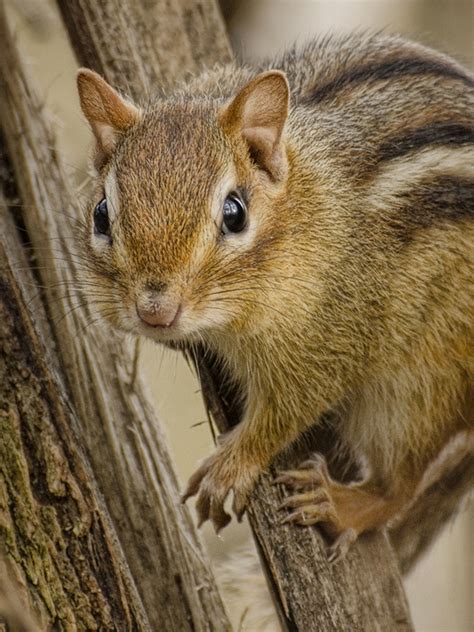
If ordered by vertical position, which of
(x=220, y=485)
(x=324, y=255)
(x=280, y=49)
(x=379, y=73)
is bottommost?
(x=220, y=485)

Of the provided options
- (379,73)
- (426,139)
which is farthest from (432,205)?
(379,73)

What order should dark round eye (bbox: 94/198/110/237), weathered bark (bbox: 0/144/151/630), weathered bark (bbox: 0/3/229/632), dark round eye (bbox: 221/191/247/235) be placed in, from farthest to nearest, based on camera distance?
1. weathered bark (bbox: 0/3/229/632)
2. dark round eye (bbox: 94/198/110/237)
3. dark round eye (bbox: 221/191/247/235)
4. weathered bark (bbox: 0/144/151/630)

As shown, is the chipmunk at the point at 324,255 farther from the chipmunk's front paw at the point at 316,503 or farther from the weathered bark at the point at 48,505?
the weathered bark at the point at 48,505

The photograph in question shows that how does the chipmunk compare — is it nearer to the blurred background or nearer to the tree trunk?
the tree trunk

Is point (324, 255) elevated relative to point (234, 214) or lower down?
lower down

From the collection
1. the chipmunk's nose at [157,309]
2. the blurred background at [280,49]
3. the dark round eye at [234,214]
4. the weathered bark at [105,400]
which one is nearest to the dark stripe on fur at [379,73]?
the dark round eye at [234,214]

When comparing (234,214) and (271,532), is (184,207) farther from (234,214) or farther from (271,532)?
(271,532)

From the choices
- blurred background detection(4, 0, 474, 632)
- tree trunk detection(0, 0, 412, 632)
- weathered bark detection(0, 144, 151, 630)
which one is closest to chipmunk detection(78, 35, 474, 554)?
tree trunk detection(0, 0, 412, 632)
